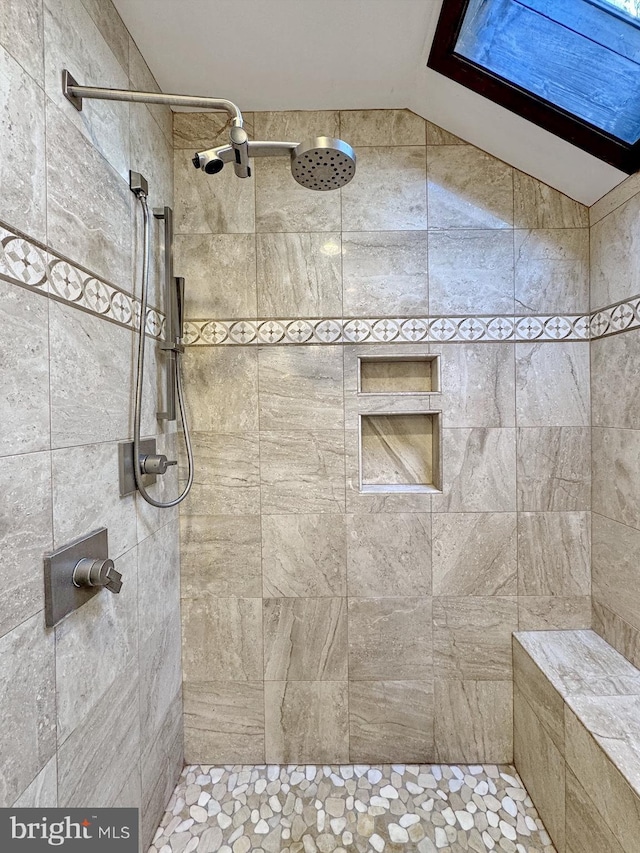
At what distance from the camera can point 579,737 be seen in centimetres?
104

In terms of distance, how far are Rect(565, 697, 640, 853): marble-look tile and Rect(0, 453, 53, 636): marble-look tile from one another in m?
1.34

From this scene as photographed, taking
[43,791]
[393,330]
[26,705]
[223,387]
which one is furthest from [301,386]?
[43,791]

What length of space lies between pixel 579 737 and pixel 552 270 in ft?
4.86

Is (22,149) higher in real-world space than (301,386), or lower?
higher

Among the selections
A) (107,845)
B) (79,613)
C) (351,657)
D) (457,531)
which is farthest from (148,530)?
(457,531)

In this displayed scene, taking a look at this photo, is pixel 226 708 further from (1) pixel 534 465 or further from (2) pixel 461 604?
(1) pixel 534 465

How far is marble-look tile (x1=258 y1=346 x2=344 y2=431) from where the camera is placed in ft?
4.58

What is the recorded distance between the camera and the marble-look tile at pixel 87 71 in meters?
0.79

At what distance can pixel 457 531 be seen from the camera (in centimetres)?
141

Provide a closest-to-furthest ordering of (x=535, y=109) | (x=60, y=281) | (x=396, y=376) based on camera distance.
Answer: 1. (x=60, y=281)
2. (x=535, y=109)
3. (x=396, y=376)

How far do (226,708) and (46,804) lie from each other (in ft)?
2.53

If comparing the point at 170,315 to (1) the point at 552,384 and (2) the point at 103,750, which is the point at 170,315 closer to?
(2) the point at 103,750

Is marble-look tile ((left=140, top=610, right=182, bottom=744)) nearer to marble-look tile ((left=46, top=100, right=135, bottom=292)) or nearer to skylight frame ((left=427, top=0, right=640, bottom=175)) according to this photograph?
marble-look tile ((left=46, top=100, right=135, bottom=292))

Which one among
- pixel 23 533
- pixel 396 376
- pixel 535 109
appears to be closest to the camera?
pixel 23 533
